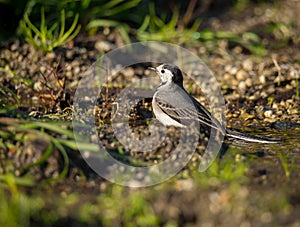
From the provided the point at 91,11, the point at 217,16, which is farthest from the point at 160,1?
the point at 91,11

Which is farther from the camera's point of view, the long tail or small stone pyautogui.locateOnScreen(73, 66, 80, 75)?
small stone pyautogui.locateOnScreen(73, 66, 80, 75)

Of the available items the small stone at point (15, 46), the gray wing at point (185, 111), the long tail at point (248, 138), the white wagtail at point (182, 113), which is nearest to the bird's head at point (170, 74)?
the white wagtail at point (182, 113)

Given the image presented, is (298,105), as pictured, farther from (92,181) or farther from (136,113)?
(92,181)

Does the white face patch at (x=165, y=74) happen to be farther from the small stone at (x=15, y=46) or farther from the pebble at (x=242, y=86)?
the small stone at (x=15, y=46)

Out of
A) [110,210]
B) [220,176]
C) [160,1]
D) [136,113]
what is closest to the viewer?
[110,210]


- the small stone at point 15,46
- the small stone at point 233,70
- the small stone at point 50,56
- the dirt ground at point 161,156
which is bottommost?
the dirt ground at point 161,156

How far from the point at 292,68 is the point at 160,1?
2.70 m

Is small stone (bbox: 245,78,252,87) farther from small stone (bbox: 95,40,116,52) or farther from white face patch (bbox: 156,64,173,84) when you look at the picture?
small stone (bbox: 95,40,116,52)

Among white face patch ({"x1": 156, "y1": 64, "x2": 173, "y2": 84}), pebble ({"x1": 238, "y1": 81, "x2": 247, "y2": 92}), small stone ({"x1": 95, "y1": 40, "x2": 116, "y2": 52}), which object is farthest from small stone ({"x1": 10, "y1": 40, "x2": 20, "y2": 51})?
pebble ({"x1": 238, "y1": 81, "x2": 247, "y2": 92})

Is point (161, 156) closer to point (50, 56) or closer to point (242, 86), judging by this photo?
point (242, 86)

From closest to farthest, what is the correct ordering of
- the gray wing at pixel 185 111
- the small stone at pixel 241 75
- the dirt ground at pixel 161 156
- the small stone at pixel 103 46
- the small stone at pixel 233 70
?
the dirt ground at pixel 161 156 < the gray wing at pixel 185 111 < the small stone at pixel 241 75 < the small stone at pixel 233 70 < the small stone at pixel 103 46

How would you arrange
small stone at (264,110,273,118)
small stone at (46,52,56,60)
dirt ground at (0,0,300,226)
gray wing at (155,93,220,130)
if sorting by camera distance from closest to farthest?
dirt ground at (0,0,300,226) < gray wing at (155,93,220,130) < small stone at (264,110,273,118) < small stone at (46,52,56,60)

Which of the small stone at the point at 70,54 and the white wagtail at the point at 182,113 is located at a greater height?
→ the small stone at the point at 70,54

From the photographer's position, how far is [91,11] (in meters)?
7.96
